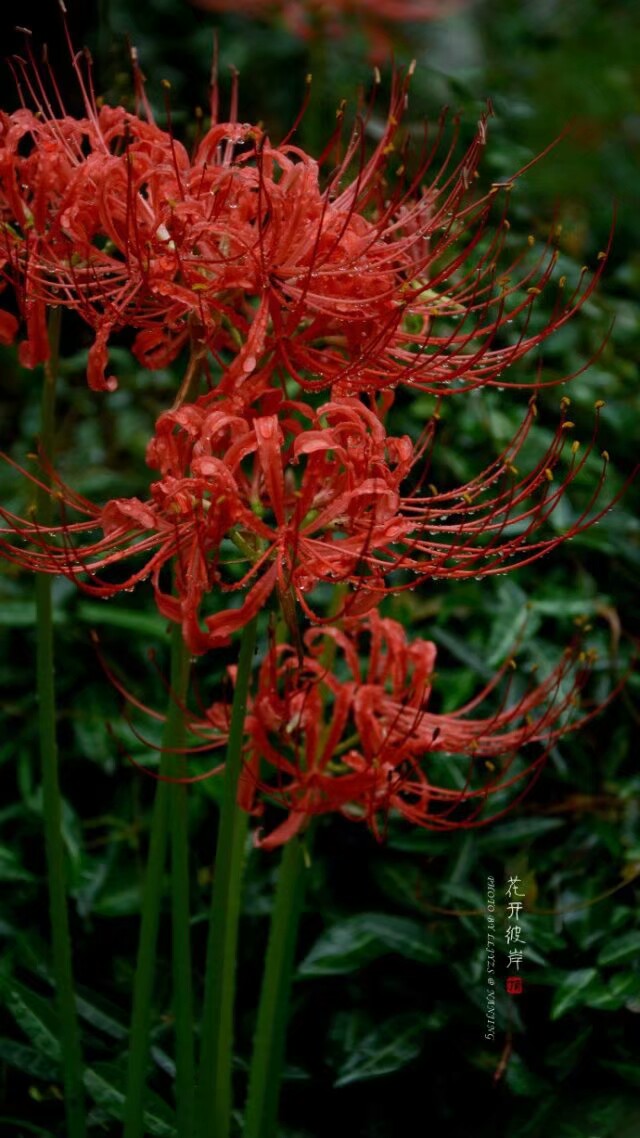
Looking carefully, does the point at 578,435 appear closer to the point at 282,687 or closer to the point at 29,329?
the point at 282,687

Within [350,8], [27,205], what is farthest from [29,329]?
[350,8]

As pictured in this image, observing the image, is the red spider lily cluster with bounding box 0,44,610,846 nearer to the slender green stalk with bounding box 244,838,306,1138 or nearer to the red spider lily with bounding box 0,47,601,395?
the red spider lily with bounding box 0,47,601,395

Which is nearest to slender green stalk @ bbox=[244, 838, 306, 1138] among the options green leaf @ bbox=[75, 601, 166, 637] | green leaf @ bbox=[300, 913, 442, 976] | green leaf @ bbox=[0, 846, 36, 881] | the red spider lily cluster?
green leaf @ bbox=[300, 913, 442, 976]

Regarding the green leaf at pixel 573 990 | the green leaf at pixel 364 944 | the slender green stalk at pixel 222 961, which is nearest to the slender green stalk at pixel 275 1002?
the slender green stalk at pixel 222 961

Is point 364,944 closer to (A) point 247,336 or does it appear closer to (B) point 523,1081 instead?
(B) point 523,1081

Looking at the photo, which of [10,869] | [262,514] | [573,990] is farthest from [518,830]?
[262,514]

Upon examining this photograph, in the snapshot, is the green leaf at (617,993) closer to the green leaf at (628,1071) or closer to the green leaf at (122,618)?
the green leaf at (628,1071)

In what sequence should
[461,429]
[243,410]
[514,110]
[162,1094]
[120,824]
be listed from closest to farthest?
[243,410]
[162,1094]
[120,824]
[461,429]
[514,110]
